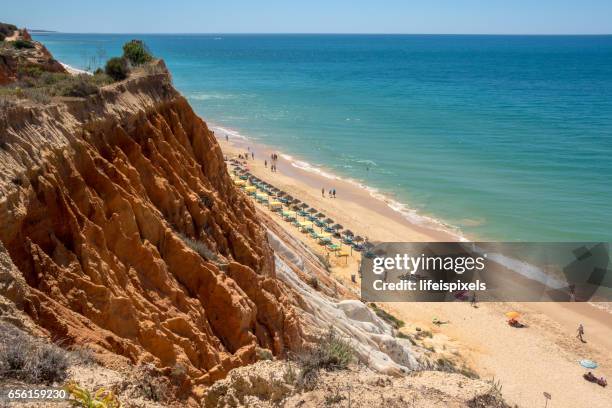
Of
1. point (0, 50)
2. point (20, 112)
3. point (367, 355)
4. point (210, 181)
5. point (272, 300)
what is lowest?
point (367, 355)

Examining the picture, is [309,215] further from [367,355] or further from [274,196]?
Answer: [367,355]

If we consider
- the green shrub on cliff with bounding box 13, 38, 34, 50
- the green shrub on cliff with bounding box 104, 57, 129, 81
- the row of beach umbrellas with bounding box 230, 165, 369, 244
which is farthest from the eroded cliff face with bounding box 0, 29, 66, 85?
the row of beach umbrellas with bounding box 230, 165, 369, 244

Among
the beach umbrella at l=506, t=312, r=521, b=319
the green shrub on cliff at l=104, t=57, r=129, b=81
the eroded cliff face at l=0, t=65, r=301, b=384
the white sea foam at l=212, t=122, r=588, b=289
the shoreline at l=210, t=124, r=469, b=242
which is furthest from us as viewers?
the shoreline at l=210, t=124, r=469, b=242

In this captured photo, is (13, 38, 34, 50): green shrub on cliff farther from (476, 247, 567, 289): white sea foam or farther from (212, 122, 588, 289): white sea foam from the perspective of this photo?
(476, 247, 567, 289): white sea foam

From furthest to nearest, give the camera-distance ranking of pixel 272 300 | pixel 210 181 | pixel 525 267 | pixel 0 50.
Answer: pixel 525 267 < pixel 0 50 < pixel 210 181 < pixel 272 300

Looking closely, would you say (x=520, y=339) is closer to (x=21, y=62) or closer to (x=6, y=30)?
(x=21, y=62)

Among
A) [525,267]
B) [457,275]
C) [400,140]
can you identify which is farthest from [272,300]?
Answer: [400,140]
